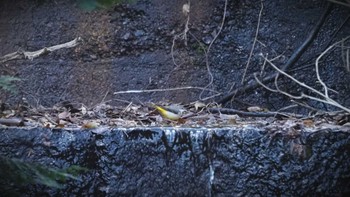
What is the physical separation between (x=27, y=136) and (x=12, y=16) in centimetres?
178

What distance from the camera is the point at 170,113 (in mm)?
2406

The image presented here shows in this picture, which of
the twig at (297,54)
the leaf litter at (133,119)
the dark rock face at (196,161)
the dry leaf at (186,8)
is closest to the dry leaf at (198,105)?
the leaf litter at (133,119)

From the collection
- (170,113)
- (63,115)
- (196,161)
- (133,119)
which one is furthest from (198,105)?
(196,161)

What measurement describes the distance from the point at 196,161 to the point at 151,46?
163 cm

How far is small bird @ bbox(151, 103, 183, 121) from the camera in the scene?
7.72 feet

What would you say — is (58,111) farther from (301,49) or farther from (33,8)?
(301,49)

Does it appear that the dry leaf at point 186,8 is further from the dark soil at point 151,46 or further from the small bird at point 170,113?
the small bird at point 170,113

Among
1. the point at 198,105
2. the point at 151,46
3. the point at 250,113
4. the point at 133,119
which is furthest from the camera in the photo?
the point at 151,46

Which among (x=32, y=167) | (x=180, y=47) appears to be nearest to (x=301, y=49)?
(x=180, y=47)

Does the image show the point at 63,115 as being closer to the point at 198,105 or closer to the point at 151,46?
the point at 198,105

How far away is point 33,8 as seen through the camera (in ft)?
11.1

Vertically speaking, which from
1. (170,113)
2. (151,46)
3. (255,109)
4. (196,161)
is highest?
(196,161)

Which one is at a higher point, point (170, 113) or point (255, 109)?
point (170, 113)

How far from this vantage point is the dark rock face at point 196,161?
5.70 ft
